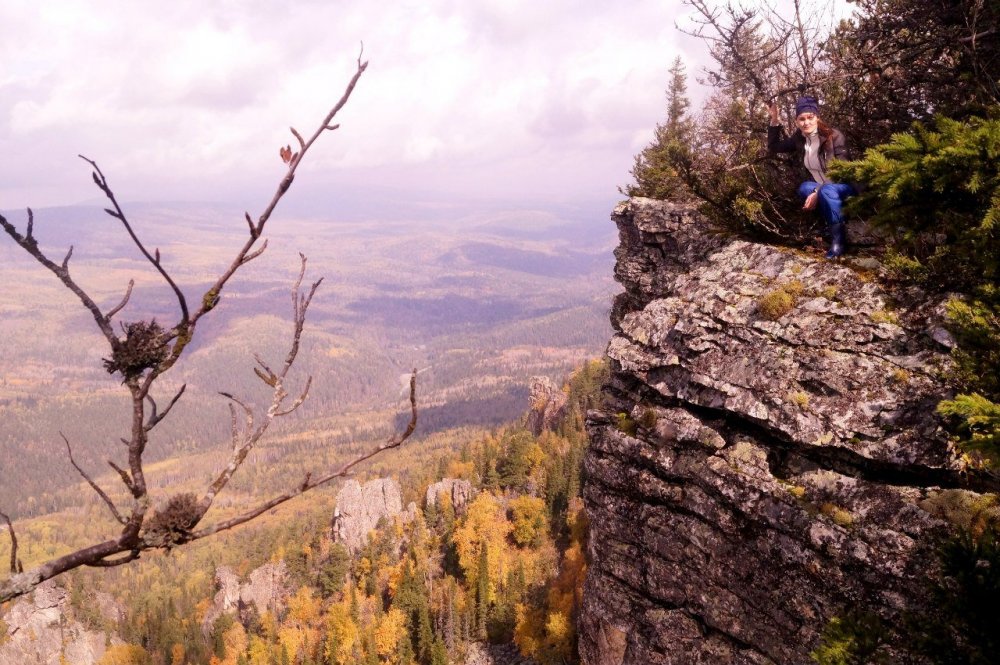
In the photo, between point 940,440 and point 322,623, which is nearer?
point 940,440

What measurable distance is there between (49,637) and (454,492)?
317 ft

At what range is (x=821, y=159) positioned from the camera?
13.4 metres

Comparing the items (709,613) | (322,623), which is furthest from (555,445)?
(709,613)

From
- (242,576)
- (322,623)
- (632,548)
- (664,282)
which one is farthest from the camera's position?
(242,576)

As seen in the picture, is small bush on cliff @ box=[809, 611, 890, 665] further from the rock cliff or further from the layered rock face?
the rock cliff

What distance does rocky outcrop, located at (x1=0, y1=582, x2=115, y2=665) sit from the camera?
110 meters

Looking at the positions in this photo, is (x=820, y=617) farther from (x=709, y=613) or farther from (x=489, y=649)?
(x=489, y=649)

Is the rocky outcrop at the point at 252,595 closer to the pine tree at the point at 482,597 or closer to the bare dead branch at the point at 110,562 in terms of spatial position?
the pine tree at the point at 482,597

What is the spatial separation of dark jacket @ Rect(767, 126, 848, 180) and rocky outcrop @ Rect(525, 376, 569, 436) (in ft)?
339

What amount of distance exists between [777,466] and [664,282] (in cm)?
1054

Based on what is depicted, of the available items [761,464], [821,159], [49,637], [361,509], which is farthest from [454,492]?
[49,637]

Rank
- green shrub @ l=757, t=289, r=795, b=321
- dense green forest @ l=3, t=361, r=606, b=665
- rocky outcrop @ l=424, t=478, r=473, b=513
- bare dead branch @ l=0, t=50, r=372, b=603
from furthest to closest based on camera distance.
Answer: rocky outcrop @ l=424, t=478, r=473, b=513
dense green forest @ l=3, t=361, r=606, b=665
green shrub @ l=757, t=289, r=795, b=321
bare dead branch @ l=0, t=50, r=372, b=603

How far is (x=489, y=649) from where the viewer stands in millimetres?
61031

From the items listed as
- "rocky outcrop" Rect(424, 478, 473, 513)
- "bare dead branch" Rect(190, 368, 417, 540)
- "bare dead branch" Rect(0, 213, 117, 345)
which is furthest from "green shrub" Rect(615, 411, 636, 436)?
"rocky outcrop" Rect(424, 478, 473, 513)
